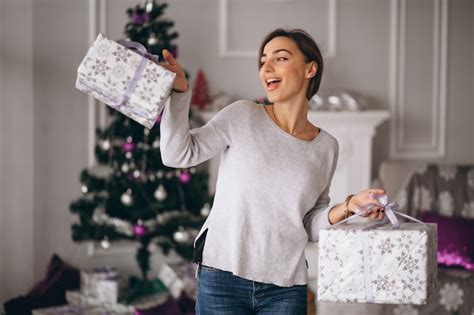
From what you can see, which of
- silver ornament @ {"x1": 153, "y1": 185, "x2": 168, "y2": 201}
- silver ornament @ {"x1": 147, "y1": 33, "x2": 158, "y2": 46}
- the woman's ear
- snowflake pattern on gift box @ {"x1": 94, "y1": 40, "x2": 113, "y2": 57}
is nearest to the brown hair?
the woman's ear

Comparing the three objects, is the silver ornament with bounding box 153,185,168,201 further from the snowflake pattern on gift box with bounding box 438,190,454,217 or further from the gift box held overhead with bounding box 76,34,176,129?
the gift box held overhead with bounding box 76,34,176,129

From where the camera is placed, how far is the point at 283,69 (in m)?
2.01

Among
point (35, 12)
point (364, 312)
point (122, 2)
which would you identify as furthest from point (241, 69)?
point (364, 312)

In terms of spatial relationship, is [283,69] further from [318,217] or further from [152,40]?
[152,40]

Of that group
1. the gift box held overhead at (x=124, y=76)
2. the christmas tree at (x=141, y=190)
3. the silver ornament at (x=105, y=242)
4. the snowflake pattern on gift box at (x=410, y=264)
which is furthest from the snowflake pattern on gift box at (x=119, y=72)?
the silver ornament at (x=105, y=242)

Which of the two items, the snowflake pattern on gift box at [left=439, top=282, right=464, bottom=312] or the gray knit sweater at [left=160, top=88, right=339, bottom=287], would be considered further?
the snowflake pattern on gift box at [left=439, top=282, right=464, bottom=312]

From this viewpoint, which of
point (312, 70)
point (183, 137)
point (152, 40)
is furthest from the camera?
point (152, 40)

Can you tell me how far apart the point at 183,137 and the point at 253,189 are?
0.70ft

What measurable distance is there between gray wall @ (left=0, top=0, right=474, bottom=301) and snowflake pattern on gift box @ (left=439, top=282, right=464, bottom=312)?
128 cm

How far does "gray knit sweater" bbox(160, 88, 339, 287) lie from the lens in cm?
190

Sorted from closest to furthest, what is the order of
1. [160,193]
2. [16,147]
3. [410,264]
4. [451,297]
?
[410,264]
[451,297]
[160,193]
[16,147]

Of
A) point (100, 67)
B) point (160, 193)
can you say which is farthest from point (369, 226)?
point (160, 193)

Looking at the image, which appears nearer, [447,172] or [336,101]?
[447,172]

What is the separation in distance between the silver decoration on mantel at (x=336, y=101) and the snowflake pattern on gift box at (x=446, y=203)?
0.67 m
